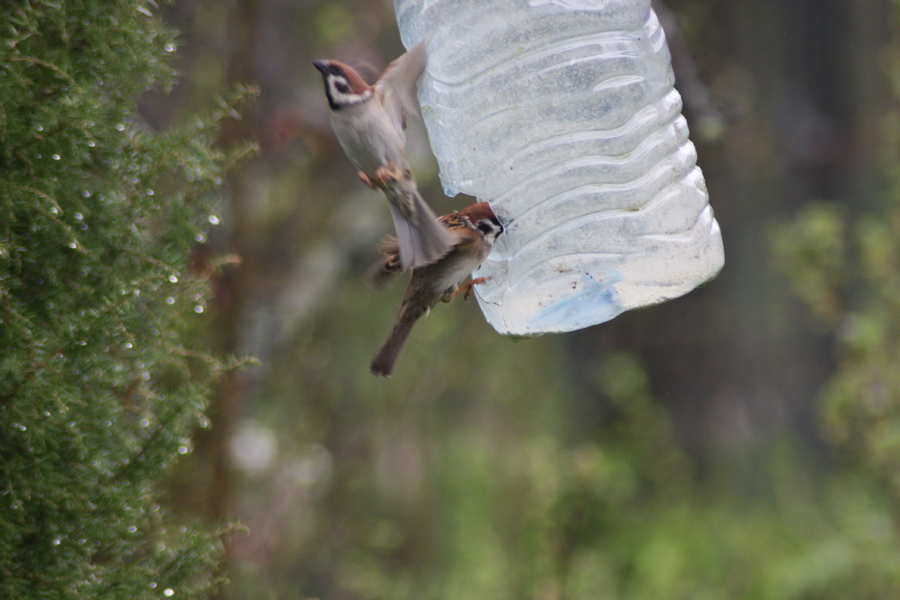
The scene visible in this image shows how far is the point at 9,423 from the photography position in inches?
40.7

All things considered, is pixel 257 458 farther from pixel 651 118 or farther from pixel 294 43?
pixel 651 118

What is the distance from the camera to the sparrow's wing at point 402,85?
4.64ft

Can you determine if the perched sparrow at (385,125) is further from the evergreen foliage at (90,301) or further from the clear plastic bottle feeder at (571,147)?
the evergreen foliage at (90,301)

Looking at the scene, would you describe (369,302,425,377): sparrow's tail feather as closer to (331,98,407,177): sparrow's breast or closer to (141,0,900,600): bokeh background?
(331,98,407,177): sparrow's breast

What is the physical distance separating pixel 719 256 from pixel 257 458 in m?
2.58

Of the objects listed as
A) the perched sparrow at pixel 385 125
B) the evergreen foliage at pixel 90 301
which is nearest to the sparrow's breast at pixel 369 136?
the perched sparrow at pixel 385 125

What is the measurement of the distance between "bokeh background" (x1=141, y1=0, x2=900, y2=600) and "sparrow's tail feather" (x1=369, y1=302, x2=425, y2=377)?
0.44 m

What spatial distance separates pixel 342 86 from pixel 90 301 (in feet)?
2.08

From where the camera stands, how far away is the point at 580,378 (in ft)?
16.8

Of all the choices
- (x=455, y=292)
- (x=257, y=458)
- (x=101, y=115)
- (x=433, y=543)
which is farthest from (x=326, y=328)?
(x=101, y=115)

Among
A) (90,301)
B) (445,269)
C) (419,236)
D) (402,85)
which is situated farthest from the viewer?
(445,269)

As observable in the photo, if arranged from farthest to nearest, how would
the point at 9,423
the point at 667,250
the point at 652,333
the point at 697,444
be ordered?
1. the point at 697,444
2. the point at 652,333
3. the point at 667,250
4. the point at 9,423

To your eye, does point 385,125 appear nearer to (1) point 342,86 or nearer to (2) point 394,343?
(1) point 342,86

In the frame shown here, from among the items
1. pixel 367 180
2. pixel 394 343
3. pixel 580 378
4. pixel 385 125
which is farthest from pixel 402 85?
pixel 580 378
